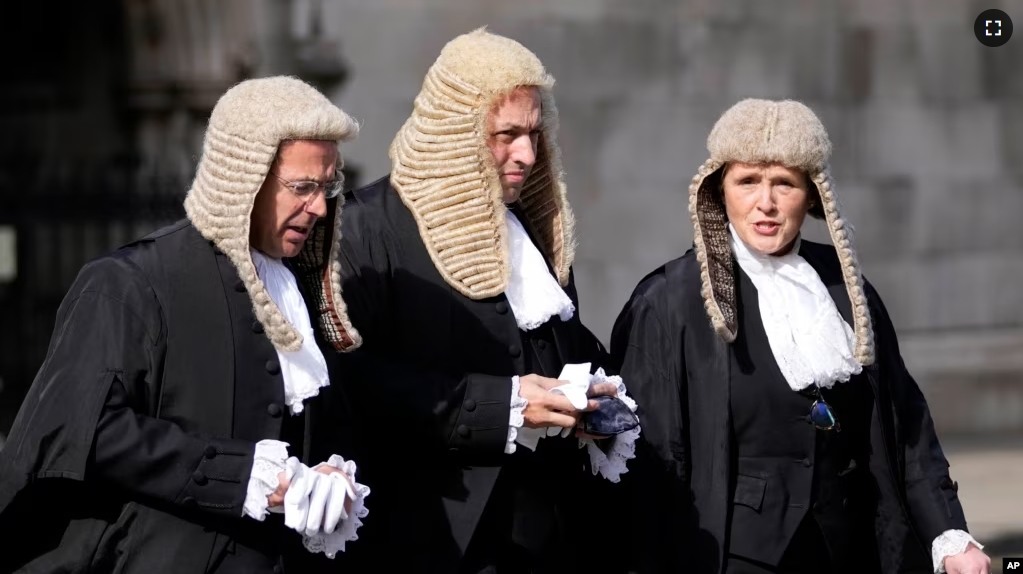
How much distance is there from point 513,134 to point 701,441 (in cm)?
97

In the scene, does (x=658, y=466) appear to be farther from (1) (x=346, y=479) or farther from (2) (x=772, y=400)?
(1) (x=346, y=479)

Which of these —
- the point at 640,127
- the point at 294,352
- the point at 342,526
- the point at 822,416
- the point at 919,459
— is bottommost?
the point at 342,526

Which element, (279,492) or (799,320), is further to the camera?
(799,320)

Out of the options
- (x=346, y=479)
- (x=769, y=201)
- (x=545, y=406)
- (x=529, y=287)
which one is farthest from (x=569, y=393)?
(x=769, y=201)

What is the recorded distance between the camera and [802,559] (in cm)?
Result: 473

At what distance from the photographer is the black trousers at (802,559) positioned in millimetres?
4699

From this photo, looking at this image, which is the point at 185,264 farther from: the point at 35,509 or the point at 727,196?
the point at 727,196

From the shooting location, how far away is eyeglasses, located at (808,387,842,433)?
15.5ft

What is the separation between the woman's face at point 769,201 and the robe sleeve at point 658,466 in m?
0.38

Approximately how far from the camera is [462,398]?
4.51 metres

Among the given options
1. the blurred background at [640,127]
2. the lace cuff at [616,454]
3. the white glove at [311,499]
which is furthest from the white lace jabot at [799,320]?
the blurred background at [640,127]

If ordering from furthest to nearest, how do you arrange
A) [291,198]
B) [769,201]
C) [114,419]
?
[769,201], [291,198], [114,419]
